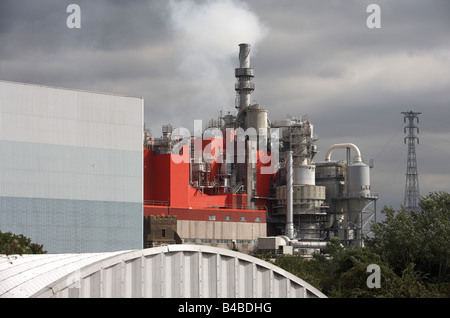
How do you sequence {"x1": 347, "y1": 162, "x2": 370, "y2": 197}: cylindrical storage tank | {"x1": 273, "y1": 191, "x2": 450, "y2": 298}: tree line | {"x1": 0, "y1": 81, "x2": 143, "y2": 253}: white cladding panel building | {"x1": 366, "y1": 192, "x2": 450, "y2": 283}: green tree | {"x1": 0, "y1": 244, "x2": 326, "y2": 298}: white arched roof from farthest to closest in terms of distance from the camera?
1. {"x1": 347, "y1": 162, "x2": 370, "y2": 197}: cylindrical storage tank
2. {"x1": 0, "y1": 81, "x2": 143, "y2": 253}: white cladding panel building
3. {"x1": 366, "y1": 192, "x2": 450, "y2": 283}: green tree
4. {"x1": 273, "y1": 191, "x2": 450, "y2": 298}: tree line
5. {"x1": 0, "y1": 244, "x2": 326, "y2": 298}: white arched roof

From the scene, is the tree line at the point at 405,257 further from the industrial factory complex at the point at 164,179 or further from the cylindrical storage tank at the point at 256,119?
the cylindrical storage tank at the point at 256,119

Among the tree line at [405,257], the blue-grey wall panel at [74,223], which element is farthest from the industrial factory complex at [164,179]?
the tree line at [405,257]

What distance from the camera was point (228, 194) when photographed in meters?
103

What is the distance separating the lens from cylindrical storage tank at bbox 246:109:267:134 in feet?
364

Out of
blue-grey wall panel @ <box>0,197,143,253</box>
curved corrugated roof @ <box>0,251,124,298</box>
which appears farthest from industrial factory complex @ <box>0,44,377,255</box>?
curved corrugated roof @ <box>0,251,124,298</box>

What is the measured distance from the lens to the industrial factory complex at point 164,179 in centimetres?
6756

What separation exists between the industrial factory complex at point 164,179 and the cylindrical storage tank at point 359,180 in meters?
0.16

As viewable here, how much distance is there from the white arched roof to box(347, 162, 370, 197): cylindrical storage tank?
8477 cm

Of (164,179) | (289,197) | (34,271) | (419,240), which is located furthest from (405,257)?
(289,197)

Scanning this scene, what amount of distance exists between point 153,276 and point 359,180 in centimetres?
8950

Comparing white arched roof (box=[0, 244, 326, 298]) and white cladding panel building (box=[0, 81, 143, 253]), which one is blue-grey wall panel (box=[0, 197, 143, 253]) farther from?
white arched roof (box=[0, 244, 326, 298])

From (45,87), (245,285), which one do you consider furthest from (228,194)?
(245,285)

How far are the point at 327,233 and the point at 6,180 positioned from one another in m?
59.0

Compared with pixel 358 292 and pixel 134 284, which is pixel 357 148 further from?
pixel 134 284
